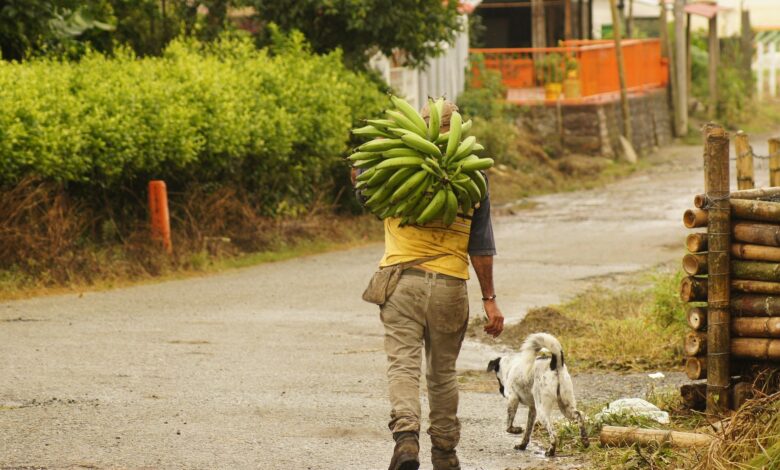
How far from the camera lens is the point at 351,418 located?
347 inches

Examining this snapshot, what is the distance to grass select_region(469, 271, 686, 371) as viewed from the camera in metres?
10.6

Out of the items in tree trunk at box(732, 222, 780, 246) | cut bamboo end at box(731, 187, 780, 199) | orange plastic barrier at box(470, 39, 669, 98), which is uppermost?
orange plastic barrier at box(470, 39, 669, 98)

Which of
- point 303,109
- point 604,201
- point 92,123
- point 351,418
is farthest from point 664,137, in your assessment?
point 351,418

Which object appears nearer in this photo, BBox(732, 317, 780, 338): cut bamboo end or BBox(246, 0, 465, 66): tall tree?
BBox(732, 317, 780, 338): cut bamboo end

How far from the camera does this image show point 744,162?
39.2ft

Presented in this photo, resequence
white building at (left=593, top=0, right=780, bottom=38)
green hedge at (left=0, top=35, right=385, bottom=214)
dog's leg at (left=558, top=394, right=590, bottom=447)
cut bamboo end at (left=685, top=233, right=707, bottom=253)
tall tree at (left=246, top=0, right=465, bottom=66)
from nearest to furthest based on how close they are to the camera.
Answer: dog's leg at (left=558, top=394, right=590, bottom=447) → cut bamboo end at (left=685, top=233, right=707, bottom=253) → green hedge at (left=0, top=35, right=385, bottom=214) → tall tree at (left=246, top=0, right=465, bottom=66) → white building at (left=593, top=0, right=780, bottom=38)

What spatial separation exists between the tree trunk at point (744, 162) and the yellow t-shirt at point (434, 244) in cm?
506

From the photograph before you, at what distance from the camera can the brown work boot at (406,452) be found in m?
6.66

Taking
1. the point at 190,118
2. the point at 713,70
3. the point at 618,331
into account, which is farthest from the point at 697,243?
the point at 713,70

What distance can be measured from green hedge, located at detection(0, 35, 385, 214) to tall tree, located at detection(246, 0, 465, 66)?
1.80ft

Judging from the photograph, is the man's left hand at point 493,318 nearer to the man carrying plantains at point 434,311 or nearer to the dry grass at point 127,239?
the man carrying plantains at point 434,311

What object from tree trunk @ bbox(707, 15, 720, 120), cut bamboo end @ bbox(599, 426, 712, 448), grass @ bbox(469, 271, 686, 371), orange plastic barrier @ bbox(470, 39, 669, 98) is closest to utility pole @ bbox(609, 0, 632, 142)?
orange plastic barrier @ bbox(470, 39, 669, 98)

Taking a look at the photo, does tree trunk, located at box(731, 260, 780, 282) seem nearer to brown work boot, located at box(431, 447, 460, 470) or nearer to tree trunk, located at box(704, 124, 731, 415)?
tree trunk, located at box(704, 124, 731, 415)

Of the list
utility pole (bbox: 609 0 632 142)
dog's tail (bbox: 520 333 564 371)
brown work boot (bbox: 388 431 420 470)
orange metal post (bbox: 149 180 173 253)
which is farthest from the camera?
utility pole (bbox: 609 0 632 142)
